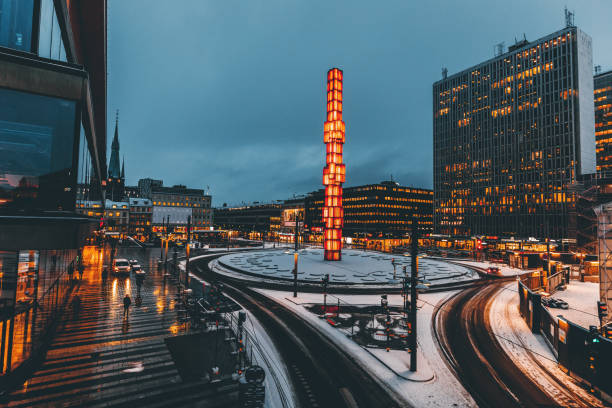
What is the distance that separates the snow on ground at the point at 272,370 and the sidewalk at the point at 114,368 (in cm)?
166

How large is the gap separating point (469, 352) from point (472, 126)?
112962 mm

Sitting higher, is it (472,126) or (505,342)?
(472,126)

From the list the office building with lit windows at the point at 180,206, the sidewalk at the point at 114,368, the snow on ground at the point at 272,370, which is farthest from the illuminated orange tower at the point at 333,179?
the office building with lit windows at the point at 180,206

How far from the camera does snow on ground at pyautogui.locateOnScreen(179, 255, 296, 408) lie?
11.9 metres

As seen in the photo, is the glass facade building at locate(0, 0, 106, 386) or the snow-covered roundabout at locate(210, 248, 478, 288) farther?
the snow-covered roundabout at locate(210, 248, 478, 288)

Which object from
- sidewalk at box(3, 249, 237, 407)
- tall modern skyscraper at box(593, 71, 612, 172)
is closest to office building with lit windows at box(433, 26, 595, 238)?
tall modern skyscraper at box(593, 71, 612, 172)

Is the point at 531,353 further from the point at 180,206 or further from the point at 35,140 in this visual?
the point at 180,206

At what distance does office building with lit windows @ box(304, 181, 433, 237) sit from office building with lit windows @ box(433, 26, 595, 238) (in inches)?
869

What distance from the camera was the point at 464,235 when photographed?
347ft

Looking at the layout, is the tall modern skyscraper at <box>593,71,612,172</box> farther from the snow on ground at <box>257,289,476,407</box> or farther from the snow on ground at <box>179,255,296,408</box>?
the snow on ground at <box>179,255,296,408</box>

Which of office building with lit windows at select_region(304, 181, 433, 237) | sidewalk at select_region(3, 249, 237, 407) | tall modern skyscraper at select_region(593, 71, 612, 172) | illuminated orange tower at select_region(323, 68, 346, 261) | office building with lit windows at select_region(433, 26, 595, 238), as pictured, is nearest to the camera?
sidewalk at select_region(3, 249, 237, 407)

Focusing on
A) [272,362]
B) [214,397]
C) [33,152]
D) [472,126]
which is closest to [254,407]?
[214,397]

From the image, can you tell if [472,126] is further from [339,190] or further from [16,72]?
[16,72]

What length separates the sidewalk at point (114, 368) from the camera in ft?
37.3
